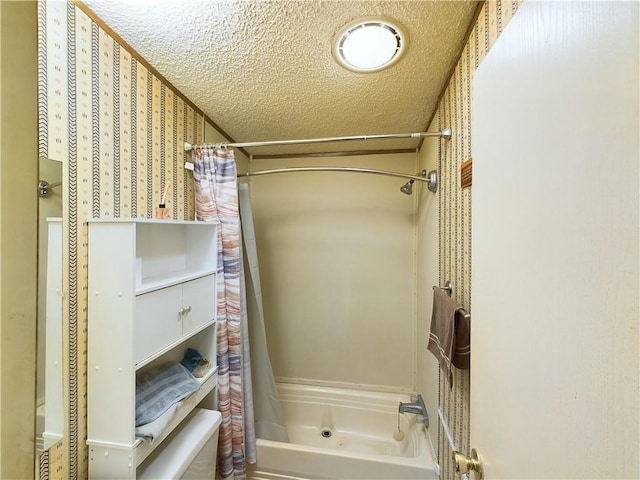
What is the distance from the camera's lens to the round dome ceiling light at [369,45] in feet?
2.96

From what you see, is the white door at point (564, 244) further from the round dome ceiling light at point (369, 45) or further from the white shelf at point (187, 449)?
the white shelf at point (187, 449)

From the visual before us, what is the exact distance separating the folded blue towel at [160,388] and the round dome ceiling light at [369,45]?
1545 millimetres

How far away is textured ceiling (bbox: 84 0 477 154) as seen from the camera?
839 millimetres

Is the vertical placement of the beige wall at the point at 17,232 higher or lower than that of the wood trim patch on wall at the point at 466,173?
lower

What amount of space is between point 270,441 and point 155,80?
212 cm

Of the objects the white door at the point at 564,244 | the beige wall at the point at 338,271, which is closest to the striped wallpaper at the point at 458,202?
the white door at the point at 564,244

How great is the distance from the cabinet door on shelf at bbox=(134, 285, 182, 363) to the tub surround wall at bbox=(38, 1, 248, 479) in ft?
0.59

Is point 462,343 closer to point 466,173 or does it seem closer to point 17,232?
point 466,173

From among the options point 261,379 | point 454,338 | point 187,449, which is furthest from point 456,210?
point 261,379

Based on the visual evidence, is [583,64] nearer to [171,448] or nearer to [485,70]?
[485,70]

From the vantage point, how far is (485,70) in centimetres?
60

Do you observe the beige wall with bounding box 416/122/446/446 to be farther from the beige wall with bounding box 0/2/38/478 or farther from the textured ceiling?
the beige wall with bounding box 0/2/38/478

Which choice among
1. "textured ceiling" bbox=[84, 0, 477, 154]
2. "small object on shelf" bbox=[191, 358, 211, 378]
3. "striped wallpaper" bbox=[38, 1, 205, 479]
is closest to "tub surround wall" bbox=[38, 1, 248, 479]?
"striped wallpaper" bbox=[38, 1, 205, 479]

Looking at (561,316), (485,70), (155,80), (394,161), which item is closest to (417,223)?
(394,161)
